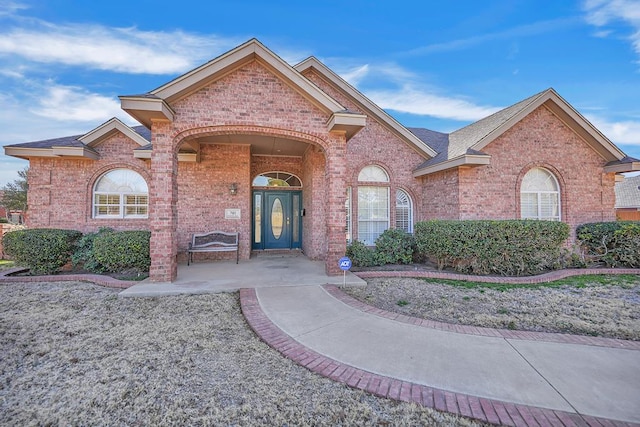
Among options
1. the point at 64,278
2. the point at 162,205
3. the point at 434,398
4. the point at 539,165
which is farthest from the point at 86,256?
the point at 539,165

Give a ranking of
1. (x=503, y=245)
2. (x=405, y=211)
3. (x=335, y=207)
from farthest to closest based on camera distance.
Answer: (x=405, y=211), (x=503, y=245), (x=335, y=207)

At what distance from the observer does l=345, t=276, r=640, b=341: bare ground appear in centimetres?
412

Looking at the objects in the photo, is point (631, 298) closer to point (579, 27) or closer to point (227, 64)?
point (227, 64)

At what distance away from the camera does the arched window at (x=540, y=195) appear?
9750 millimetres

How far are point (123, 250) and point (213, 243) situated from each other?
250 cm

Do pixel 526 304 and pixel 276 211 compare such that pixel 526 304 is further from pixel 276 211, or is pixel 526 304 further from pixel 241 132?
pixel 276 211

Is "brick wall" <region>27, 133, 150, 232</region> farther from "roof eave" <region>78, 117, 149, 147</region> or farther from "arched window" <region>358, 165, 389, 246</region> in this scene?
"arched window" <region>358, 165, 389, 246</region>

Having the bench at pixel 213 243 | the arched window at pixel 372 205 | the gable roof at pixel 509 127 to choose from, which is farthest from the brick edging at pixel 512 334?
the arched window at pixel 372 205

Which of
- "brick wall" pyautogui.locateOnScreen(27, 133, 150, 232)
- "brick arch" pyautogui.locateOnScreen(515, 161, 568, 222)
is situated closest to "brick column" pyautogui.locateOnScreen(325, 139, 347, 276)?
"brick arch" pyautogui.locateOnScreen(515, 161, 568, 222)

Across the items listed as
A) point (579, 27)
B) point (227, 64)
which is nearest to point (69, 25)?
point (227, 64)

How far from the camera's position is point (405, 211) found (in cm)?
1082

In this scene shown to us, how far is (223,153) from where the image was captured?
9.45m

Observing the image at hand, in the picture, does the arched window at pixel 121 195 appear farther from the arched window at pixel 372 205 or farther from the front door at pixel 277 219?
the arched window at pixel 372 205

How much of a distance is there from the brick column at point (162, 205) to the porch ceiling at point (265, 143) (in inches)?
101
